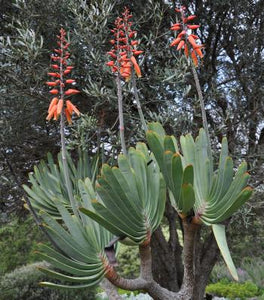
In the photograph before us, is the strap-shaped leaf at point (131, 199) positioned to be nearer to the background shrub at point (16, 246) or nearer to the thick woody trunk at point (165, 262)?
the thick woody trunk at point (165, 262)

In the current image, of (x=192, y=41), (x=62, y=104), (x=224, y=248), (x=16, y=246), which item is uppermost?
(x=192, y=41)

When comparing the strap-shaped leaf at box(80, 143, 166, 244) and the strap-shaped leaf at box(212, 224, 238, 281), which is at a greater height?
the strap-shaped leaf at box(80, 143, 166, 244)

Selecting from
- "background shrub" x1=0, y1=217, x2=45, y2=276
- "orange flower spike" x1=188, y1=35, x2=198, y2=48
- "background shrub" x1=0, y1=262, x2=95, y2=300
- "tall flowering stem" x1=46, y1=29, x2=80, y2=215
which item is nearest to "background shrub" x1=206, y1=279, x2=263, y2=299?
"background shrub" x1=0, y1=262, x2=95, y2=300

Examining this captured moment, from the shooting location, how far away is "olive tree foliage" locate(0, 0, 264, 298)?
3.79 metres

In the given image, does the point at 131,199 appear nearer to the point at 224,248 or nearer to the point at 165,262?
the point at 224,248

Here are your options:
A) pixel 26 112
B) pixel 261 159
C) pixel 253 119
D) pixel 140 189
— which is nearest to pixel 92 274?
pixel 140 189

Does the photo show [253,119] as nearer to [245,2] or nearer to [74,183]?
[245,2]

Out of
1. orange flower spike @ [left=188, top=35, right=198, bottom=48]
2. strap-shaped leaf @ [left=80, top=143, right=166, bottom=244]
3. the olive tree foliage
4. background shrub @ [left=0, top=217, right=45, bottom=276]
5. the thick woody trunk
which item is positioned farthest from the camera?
background shrub @ [left=0, top=217, right=45, bottom=276]

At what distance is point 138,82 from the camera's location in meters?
4.15

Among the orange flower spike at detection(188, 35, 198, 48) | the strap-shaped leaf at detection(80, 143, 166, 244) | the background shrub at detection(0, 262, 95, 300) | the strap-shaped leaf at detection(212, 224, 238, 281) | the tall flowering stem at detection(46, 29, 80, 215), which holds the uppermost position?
the orange flower spike at detection(188, 35, 198, 48)

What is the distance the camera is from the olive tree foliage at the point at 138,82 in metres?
3.79

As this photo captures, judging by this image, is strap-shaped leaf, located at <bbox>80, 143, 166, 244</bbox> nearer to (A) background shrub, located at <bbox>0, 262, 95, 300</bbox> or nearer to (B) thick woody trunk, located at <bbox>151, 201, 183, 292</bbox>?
(B) thick woody trunk, located at <bbox>151, 201, 183, 292</bbox>

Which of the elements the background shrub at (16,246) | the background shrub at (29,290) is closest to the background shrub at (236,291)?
the background shrub at (29,290)

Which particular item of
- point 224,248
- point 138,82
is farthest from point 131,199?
point 138,82
